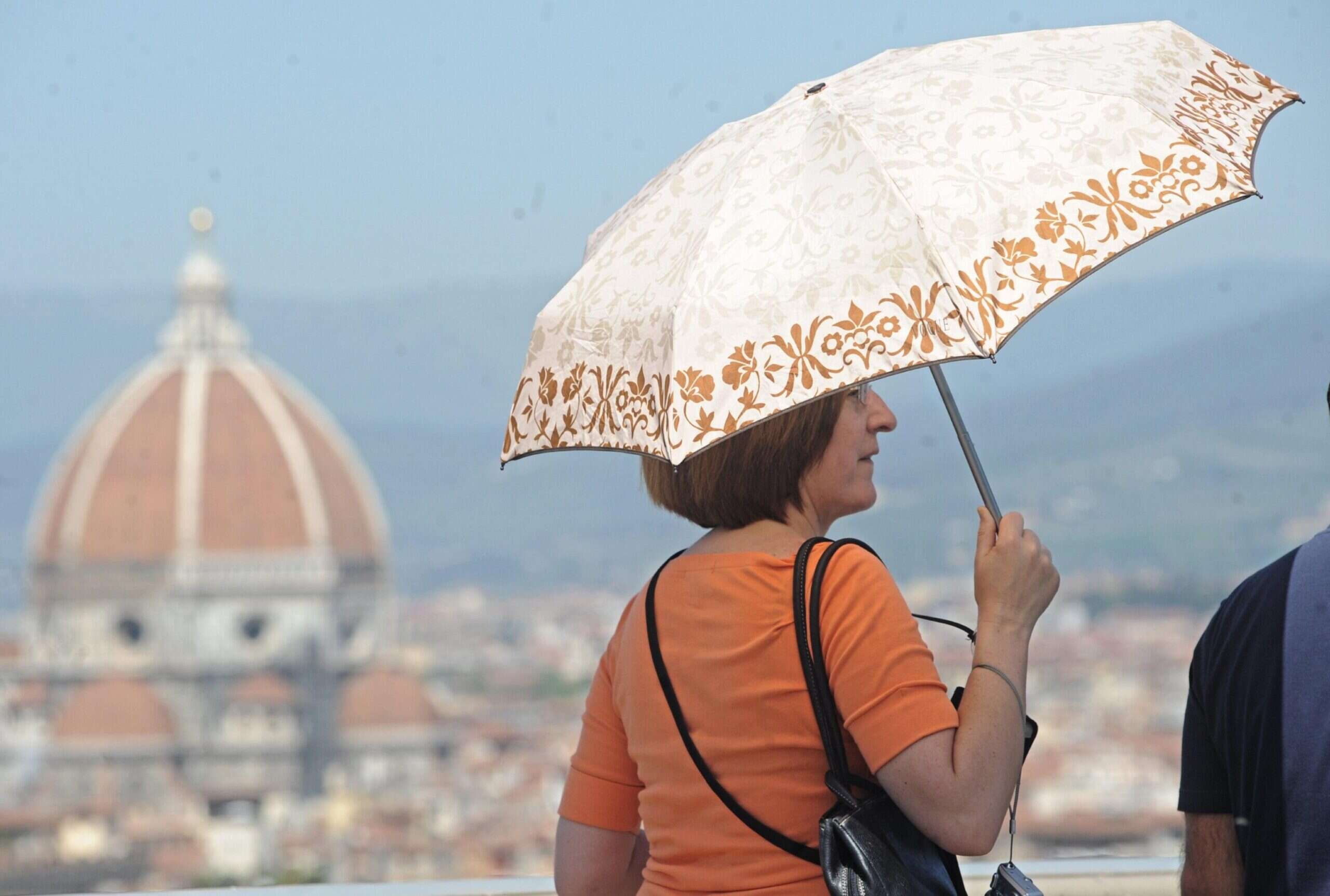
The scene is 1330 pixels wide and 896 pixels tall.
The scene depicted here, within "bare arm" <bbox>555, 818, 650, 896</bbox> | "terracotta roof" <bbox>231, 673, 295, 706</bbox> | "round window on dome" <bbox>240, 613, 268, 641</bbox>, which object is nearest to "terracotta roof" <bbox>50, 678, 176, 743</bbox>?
"terracotta roof" <bbox>231, 673, 295, 706</bbox>

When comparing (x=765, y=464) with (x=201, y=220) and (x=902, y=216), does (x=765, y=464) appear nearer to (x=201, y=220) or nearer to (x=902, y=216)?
(x=902, y=216)

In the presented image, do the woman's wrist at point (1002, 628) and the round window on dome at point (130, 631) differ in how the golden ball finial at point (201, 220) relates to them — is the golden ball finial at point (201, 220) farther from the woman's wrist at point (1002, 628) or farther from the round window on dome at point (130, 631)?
the woman's wrist at point (1002, 628)

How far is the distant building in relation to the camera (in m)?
57.4

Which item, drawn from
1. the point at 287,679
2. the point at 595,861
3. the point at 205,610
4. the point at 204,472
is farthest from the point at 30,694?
the point at 595,861

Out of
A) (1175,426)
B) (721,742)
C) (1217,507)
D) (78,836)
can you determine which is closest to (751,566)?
(721,742)

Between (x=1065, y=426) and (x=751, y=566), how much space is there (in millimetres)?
74386

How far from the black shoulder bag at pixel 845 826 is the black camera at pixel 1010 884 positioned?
0.03 meters

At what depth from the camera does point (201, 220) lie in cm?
6825

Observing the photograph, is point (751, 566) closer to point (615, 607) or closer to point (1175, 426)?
point (615, 607)

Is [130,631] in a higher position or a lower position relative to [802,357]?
lower

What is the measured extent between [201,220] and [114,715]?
2186 cm

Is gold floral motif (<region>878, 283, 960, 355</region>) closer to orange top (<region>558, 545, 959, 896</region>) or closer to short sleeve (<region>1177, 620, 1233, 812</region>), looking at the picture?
orange top (<region>558, 545, 959, 896</region>)

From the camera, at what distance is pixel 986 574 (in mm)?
1078

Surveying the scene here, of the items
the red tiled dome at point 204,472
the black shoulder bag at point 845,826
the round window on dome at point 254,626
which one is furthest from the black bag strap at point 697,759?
the red tiled dome at point 204,472
